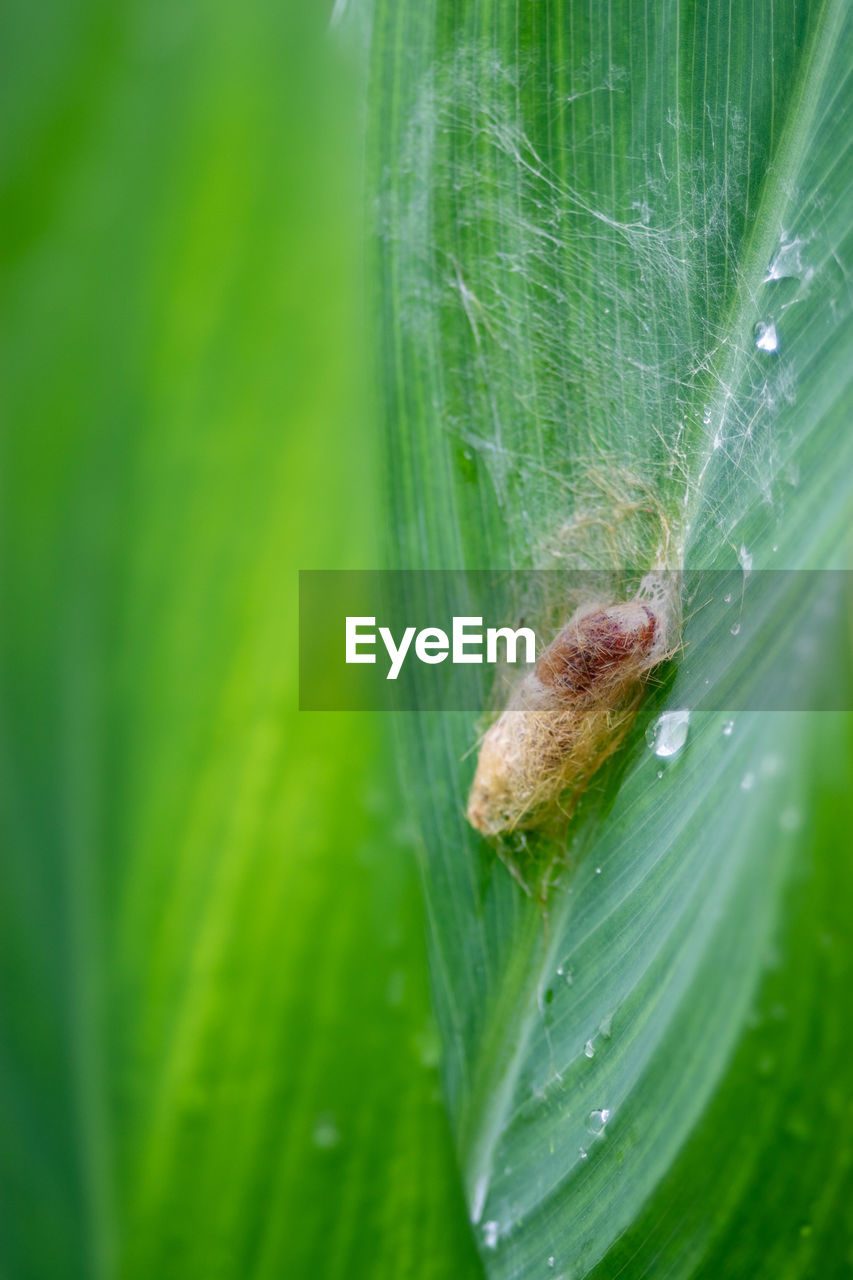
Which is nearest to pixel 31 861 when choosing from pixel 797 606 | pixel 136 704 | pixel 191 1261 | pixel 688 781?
pixel 136 704

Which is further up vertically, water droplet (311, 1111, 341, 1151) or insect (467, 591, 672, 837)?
insect (467, 591, 672, 837)

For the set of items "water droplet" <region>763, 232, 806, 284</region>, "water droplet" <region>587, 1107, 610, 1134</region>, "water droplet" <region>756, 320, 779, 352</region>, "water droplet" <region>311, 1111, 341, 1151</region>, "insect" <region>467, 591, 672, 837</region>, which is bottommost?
"water droplet" <region>311, 1111, 341, 1151</region>

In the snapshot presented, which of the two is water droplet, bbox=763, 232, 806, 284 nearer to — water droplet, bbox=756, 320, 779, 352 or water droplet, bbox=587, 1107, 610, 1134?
water droplet, bbox=756, 320, 779, 352

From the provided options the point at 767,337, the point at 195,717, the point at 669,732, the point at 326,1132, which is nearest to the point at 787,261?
the point at 767,337

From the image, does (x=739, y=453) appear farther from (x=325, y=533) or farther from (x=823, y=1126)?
(x=823, y=1126)

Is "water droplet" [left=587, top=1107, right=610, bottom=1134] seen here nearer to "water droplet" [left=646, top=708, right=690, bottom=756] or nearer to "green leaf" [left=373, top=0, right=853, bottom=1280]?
"green leaf" [left=373, top=0, right=853, bottom=1280]

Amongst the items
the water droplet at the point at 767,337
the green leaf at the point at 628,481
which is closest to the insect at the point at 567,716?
the green leaf at the point at 628,481

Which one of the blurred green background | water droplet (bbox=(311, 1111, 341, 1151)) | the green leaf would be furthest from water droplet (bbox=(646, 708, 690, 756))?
water droplet (bbox=(311, 1111, 341, 1151))
